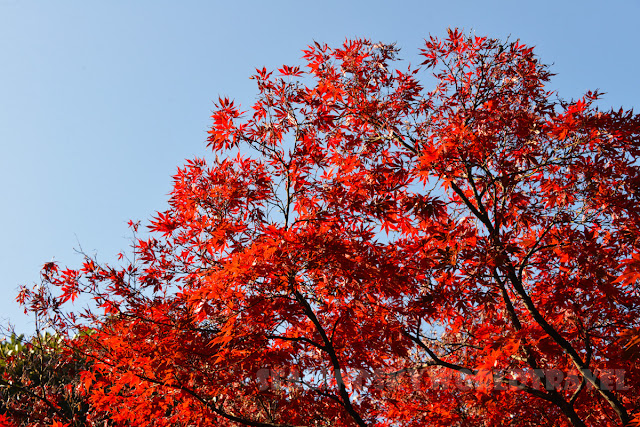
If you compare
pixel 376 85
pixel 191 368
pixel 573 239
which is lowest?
pixel 191 368

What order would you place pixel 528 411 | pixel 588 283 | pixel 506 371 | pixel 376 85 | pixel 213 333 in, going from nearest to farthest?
pixel 588 283 < pixel 213 333 < pixel 506 371 < pixel 376 85 < pixel 528 411

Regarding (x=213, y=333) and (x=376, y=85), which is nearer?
(x=213, y=333)

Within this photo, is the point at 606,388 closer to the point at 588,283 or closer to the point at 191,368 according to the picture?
the point at 588,283

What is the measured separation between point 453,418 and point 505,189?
11.7ft

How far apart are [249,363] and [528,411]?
4.48 meters

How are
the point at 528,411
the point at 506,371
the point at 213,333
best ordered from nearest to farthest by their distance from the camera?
the point at 213,333, the point at 506,371, the point at 528,411

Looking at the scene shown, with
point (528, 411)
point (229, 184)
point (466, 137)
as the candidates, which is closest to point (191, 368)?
point (229, 184)

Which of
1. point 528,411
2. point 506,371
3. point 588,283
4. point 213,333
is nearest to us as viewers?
point 588,283

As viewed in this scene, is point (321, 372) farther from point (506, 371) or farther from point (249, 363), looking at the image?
point (506, 371)

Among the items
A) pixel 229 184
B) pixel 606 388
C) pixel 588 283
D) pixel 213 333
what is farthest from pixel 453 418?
pixel 229 184

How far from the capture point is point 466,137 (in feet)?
18.8

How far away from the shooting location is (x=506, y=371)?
235 inches

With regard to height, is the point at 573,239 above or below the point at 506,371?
above

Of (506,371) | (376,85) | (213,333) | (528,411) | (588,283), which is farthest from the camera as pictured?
(528,411)
